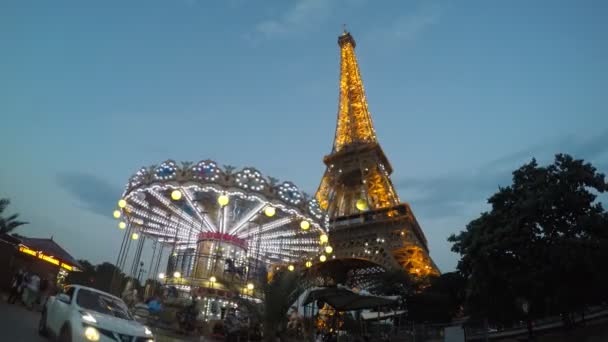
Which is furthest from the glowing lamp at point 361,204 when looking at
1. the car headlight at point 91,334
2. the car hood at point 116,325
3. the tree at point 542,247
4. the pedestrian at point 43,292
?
the car headlight at point 91,334

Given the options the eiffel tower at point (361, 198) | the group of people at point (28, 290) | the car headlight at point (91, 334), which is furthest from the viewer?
the eiffel tower at point (361, 198)

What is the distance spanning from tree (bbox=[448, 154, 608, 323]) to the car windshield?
38.8 ft

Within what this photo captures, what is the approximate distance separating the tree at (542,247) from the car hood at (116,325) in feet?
38.6

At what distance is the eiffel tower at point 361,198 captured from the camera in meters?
33.2

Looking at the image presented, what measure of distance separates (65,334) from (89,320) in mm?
934

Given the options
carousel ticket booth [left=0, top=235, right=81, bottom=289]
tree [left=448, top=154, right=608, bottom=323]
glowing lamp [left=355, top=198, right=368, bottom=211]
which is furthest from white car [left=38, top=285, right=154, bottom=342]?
glowing lamp [left=355, top=198, right=368, bottom=211]

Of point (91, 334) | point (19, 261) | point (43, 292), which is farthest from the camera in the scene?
point (19, 261)

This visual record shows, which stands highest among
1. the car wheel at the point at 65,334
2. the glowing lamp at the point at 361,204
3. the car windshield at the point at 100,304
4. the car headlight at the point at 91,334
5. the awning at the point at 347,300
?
the glowing lamp at the point at 361,204

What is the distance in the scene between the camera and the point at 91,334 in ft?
19.5

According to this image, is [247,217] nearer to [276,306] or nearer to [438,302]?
[276,306]

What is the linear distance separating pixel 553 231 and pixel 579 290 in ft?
6.63

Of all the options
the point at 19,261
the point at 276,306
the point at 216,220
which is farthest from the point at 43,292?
the point at 276,306

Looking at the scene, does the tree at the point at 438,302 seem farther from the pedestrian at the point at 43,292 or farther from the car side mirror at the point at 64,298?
the car side mirror at the point at 64,298

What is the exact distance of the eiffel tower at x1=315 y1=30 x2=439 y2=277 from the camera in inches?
1309
